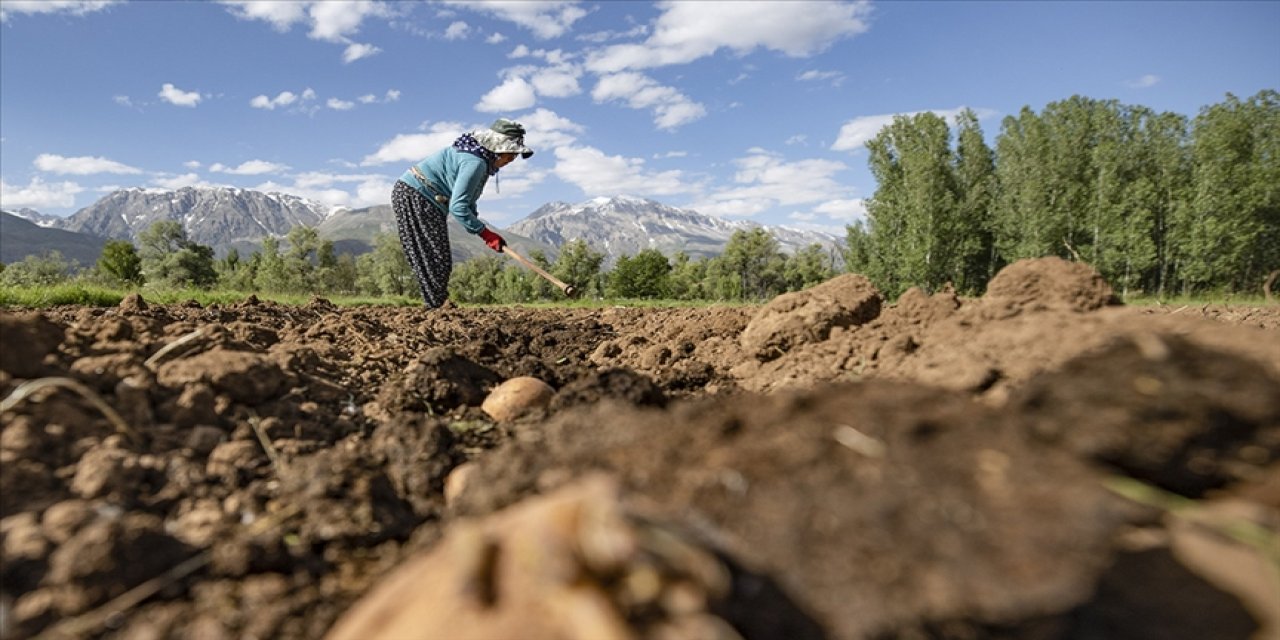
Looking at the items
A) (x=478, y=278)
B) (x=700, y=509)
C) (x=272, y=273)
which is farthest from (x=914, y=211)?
(x=272, y=273)

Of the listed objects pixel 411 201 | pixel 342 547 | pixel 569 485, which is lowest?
pixel 342 547

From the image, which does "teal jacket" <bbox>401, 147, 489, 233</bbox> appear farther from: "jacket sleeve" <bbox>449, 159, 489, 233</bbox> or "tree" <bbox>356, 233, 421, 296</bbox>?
"tree" <bbox>356, 233, 421, 296</bbox>

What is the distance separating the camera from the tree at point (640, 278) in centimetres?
5534

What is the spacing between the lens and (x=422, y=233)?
26.0 feet

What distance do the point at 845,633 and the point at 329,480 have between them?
1605 millimetres

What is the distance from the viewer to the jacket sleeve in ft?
23.7

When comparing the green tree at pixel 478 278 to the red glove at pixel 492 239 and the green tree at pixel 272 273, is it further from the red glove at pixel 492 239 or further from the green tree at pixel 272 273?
the red glove at pixel 492 239

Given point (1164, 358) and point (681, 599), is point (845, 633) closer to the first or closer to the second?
point (681, 599)

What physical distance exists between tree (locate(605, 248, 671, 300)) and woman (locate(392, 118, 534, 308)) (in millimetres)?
46103

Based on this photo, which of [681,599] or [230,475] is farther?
[230,475]

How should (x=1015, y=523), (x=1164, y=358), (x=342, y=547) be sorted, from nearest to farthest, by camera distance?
(x=1015, y=523) < (x=1164, y=358) < (x=342, y=547)

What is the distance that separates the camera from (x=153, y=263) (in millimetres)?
62062

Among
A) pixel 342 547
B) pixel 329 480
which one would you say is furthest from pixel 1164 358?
pixel 329 480

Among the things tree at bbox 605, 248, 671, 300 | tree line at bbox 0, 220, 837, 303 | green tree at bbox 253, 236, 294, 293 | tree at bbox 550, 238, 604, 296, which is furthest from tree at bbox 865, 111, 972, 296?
green tree at bbox 253, 236, 294, 293
